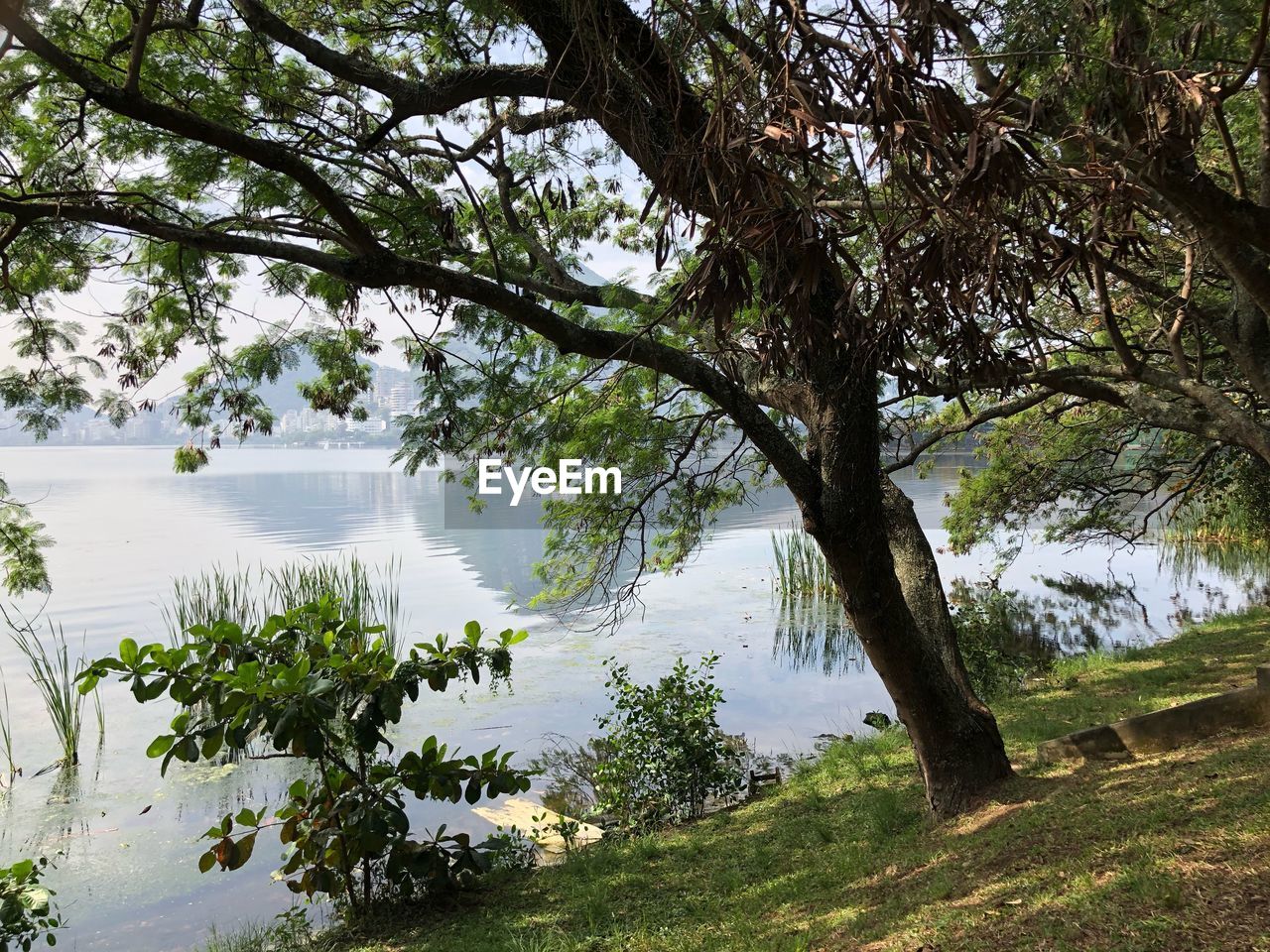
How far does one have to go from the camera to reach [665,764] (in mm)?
5262

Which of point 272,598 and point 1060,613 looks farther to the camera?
point 1060,613

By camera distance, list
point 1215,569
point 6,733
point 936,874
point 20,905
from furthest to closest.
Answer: point 1215,569
point 6,733
point 20,905
point 936,874

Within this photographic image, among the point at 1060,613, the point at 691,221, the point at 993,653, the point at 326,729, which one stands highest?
the point at 691,221

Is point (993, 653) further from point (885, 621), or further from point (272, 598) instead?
point (272, 598)

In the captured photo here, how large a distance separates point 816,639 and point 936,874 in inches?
293

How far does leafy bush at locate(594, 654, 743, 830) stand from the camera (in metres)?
5.21

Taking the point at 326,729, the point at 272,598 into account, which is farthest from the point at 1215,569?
the point at 326,729

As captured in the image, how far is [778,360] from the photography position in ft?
7.46

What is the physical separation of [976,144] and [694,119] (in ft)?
5.53

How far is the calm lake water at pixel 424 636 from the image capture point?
5.08m

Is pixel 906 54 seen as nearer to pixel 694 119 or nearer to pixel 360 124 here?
pixel 694 119

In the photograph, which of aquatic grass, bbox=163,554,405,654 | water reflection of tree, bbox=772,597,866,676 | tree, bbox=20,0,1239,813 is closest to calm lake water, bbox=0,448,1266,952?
water reflection of tree, bbox=772,597,866,676

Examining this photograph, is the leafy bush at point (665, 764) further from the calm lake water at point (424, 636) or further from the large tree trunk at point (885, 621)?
the large tree trunk at point (885, 621)

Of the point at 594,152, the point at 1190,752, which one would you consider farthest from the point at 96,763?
the point at 1190,752
